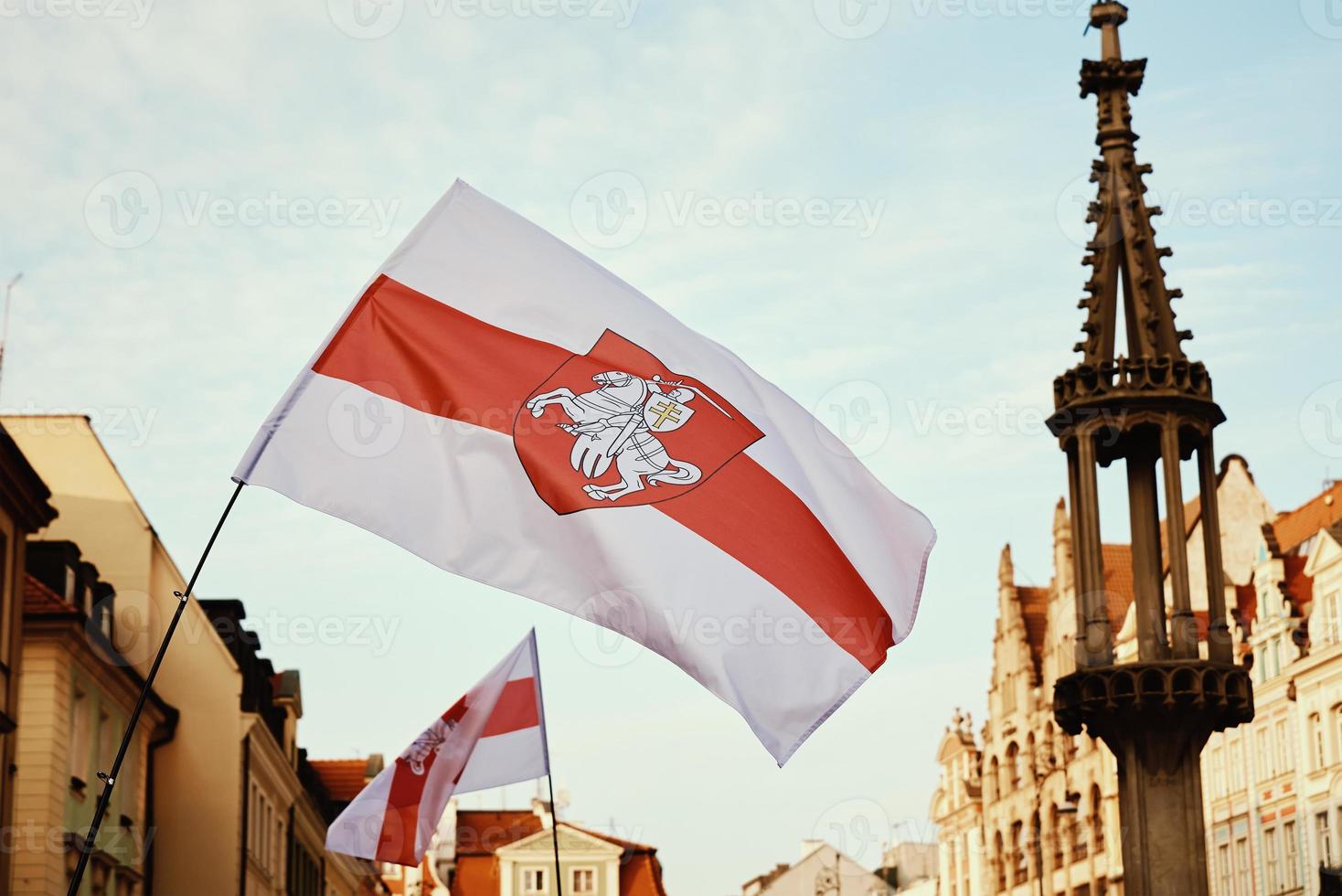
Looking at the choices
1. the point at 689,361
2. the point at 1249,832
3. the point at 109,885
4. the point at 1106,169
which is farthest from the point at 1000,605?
the point at 689,361

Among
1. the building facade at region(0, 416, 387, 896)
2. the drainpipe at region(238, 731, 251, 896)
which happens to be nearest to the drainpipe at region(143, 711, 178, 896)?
the building facade at region(0, 416, 387, 896)

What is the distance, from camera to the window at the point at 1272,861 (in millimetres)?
61375

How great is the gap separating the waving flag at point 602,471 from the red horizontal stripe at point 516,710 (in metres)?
13.3

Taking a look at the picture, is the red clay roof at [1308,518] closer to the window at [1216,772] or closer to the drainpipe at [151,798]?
the window at [1216,772]

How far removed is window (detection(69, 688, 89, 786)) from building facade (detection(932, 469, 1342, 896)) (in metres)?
20.9

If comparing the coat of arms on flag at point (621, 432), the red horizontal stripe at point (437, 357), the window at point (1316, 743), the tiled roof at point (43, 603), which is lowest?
the coat of arms on flag at point (621, 432)

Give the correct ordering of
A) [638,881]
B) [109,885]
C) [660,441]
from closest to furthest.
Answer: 1. [660,441]
2. [109,885]
3. [638,881]

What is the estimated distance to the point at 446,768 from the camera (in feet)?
79.5

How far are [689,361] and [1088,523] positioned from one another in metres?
14.8

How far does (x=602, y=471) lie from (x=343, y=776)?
2701 inches

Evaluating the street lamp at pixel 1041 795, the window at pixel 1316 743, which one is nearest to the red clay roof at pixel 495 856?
the street lamp at pixel 1041 795

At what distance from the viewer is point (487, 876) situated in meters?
99.1

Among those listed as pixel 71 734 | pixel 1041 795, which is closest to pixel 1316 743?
pixel 1041 795

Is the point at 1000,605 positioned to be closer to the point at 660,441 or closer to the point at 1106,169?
the point at 1106,169
